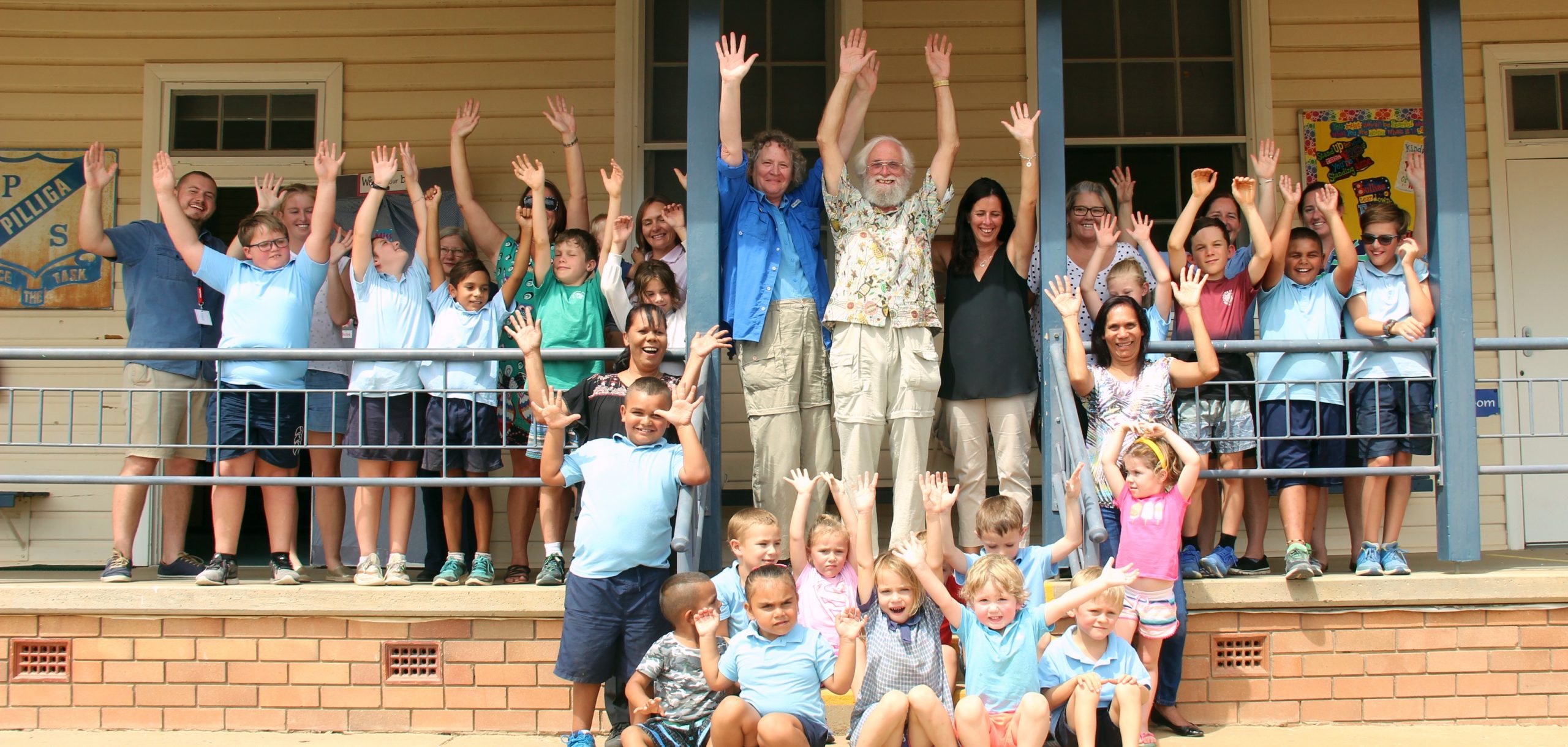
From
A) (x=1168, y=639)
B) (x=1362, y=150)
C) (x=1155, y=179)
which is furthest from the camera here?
(x=1155, y=179)

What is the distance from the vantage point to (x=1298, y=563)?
4523mm

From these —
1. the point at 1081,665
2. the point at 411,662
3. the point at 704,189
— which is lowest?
the point at 411,662

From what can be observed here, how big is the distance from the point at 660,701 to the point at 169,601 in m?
2.07

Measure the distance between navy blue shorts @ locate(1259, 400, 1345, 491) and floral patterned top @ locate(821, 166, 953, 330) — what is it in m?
1.44

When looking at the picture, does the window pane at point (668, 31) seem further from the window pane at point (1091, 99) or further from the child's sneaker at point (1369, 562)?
the child's sneaker at point (1369, 562)

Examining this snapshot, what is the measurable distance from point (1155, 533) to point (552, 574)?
227 cm

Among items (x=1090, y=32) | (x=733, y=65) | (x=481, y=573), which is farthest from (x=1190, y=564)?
(x=1090, y=32)

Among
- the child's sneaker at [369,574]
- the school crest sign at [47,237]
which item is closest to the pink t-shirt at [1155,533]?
the child's sneaker at [369,574]

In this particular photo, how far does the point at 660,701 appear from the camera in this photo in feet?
12.9

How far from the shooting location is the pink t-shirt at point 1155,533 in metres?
4.21

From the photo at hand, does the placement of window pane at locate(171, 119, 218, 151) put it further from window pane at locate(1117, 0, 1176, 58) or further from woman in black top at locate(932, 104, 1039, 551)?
window pane at locate(1117, 0, 1176, 58)

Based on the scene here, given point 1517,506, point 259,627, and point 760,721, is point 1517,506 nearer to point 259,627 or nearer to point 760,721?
point 760,721

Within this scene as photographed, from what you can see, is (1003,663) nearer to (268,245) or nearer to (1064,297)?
(1064,297)

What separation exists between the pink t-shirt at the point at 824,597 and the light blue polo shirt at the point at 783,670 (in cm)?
22
